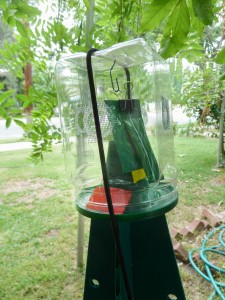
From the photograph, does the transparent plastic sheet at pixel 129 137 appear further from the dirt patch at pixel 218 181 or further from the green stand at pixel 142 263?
the dirt patch at pixel 218 181

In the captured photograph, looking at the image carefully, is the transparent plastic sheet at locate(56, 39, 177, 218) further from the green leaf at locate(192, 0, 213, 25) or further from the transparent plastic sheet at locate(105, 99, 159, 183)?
the green leaf at locate(192, 0, 213, 25)

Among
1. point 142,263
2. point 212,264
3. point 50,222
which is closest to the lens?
point 142,263

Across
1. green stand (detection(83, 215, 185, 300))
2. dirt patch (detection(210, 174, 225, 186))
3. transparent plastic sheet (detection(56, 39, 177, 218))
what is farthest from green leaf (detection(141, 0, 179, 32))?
dirt patch (detection(210, 174, 225, 186))

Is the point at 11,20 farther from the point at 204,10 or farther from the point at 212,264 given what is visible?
the point at 212,264

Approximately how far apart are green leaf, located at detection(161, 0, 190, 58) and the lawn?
46.9 inches

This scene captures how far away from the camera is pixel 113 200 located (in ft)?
2.45

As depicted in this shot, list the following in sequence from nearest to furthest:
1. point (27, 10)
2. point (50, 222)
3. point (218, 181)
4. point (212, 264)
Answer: point (27, 10), point (212, 264), point (50, 222), point (218, 181)

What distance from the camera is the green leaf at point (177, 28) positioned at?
557mm

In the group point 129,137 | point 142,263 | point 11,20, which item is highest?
point 11,20

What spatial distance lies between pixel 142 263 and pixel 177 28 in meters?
0.71

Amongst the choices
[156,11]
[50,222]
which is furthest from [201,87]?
[156,11]

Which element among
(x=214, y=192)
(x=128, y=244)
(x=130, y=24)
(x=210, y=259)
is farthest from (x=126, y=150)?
(x=214, y=192)

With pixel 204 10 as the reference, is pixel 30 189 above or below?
below

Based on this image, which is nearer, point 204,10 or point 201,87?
point 204,10
